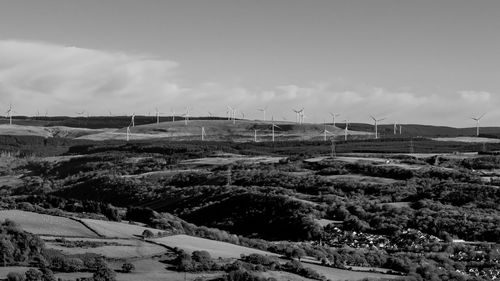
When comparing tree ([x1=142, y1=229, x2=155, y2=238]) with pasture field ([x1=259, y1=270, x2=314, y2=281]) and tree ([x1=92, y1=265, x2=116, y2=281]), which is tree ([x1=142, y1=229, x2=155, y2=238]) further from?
tree ([x1=92, y1=265, x2=116, y2=281])

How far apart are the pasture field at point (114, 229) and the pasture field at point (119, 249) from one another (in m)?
2.83

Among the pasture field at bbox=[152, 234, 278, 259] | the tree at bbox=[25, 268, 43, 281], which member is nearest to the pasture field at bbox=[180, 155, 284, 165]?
the pasture field at bbox=[152, 234, 278, 259]

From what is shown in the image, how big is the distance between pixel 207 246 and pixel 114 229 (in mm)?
6912

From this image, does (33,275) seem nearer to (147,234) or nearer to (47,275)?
(47,275)

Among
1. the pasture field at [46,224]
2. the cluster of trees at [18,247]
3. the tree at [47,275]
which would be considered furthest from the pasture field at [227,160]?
the tree at [47,275]

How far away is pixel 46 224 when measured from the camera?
2454 inches

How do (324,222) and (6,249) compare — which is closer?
(6,249)

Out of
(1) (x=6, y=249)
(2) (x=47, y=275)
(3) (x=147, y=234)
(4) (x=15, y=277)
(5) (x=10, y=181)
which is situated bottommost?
(5) (x=10, y=181)

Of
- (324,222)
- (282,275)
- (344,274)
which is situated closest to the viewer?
(282,275)

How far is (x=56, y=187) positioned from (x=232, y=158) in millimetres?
38135

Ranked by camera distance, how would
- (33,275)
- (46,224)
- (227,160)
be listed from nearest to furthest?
(33,275) < (46,224) < (227,160)

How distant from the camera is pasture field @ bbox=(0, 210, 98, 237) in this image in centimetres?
5928

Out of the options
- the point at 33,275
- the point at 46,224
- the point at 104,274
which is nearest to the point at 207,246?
the point at 46,224

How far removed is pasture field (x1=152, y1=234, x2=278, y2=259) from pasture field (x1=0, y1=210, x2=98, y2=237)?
5372 mm
